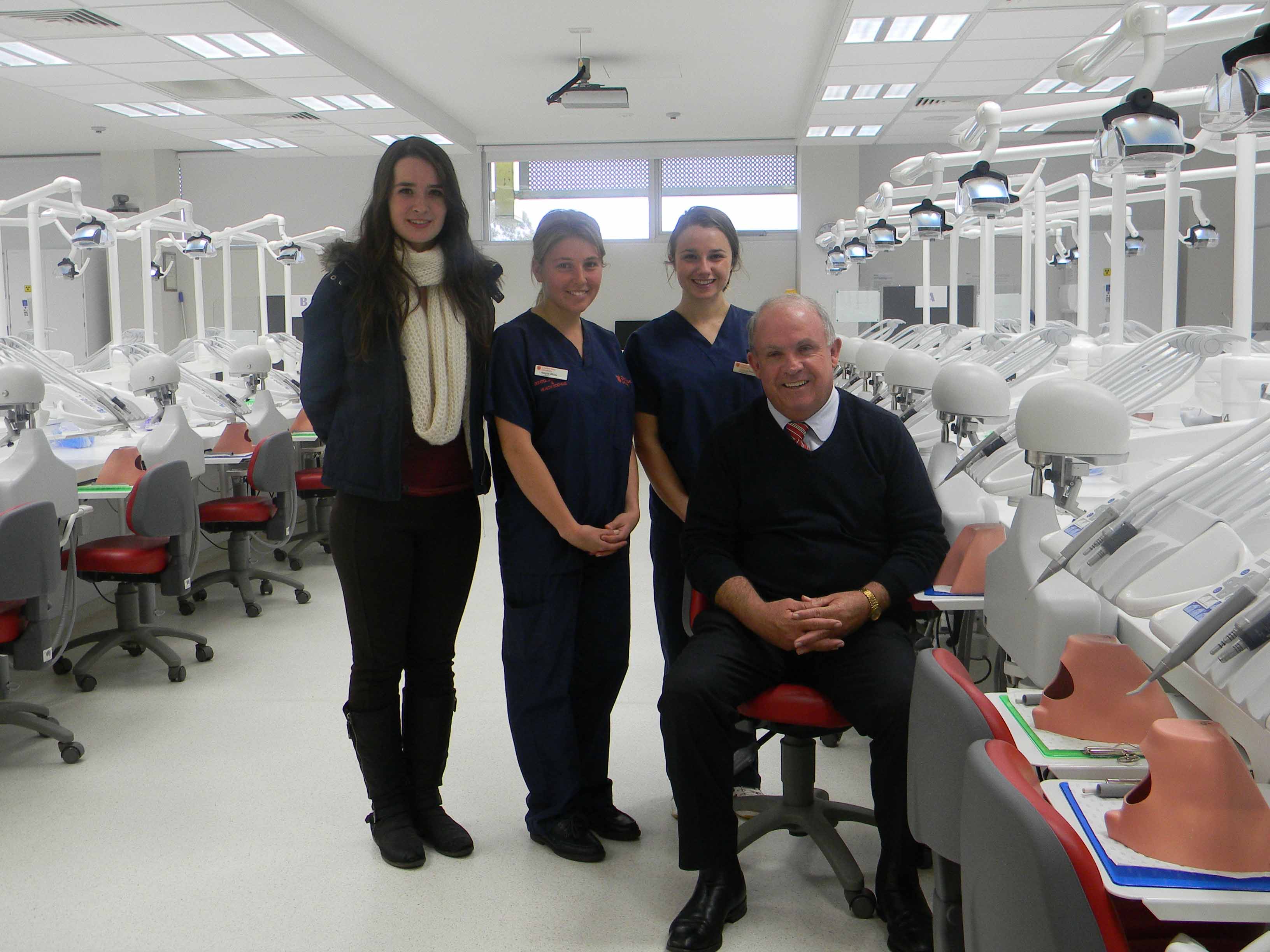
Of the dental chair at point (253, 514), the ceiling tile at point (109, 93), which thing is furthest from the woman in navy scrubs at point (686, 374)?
the ceiling tile at point (109, 93)

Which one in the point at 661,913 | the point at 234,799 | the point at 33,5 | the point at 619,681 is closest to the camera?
the point at 661,913

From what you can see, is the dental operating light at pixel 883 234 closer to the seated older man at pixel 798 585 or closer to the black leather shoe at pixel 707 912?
the seated older man at pixel 798 585

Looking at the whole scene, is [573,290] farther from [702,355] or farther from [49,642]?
[49,642]

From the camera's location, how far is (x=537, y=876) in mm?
2377

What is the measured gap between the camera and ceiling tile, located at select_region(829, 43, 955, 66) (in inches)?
275

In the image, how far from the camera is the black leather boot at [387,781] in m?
2.39

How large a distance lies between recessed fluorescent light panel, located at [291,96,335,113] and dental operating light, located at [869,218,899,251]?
511cm

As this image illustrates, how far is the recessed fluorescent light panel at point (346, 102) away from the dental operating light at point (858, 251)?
4406 mm

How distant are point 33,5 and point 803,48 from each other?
4.85 m

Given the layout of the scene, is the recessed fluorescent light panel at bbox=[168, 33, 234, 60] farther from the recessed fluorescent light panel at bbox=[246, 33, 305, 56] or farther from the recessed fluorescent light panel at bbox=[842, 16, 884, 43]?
the recessed fluorescent light panel at bbox=[842, 16, 884, 43]

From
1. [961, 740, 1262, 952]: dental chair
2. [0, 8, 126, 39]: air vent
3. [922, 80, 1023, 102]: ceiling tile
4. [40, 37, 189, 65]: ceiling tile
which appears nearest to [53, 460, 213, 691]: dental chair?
[961, 740, 1262, 952]: dental chair

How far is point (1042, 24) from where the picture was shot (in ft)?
21.4

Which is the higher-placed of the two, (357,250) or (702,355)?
(357,250)

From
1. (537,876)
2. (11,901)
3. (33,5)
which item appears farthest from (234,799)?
(33,5)
